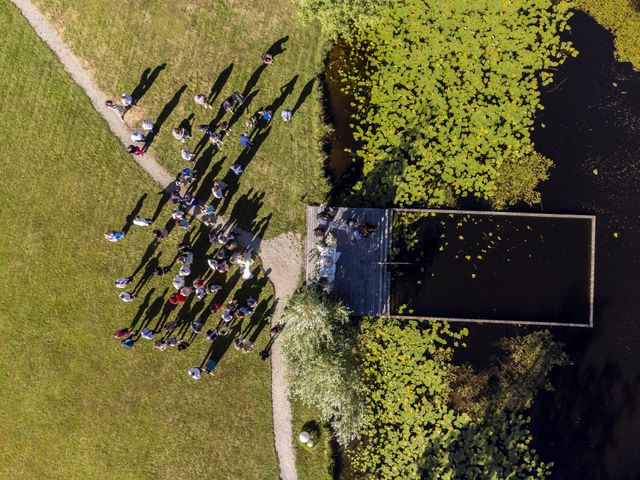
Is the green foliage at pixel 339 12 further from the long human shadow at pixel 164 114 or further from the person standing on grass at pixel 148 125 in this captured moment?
the person standing on grass at pixel 148 125

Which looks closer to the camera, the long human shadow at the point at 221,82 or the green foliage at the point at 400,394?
the green foliage at the point at 400,394

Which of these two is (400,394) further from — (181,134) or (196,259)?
(181,134)

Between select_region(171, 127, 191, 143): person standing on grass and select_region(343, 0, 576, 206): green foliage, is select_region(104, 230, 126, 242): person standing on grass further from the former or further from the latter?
select_region(343, 0, 576, 206): green foliage

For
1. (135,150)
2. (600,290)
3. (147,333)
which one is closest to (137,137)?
(135,150)

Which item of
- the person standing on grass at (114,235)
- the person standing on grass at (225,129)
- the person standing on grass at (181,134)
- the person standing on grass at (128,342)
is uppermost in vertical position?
the person standing on grass at (225,129)

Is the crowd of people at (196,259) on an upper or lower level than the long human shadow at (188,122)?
lower

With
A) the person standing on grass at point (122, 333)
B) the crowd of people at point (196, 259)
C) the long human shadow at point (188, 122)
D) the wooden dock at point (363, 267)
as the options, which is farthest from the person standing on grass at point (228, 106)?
the person standing on grass at point (122, 333)
